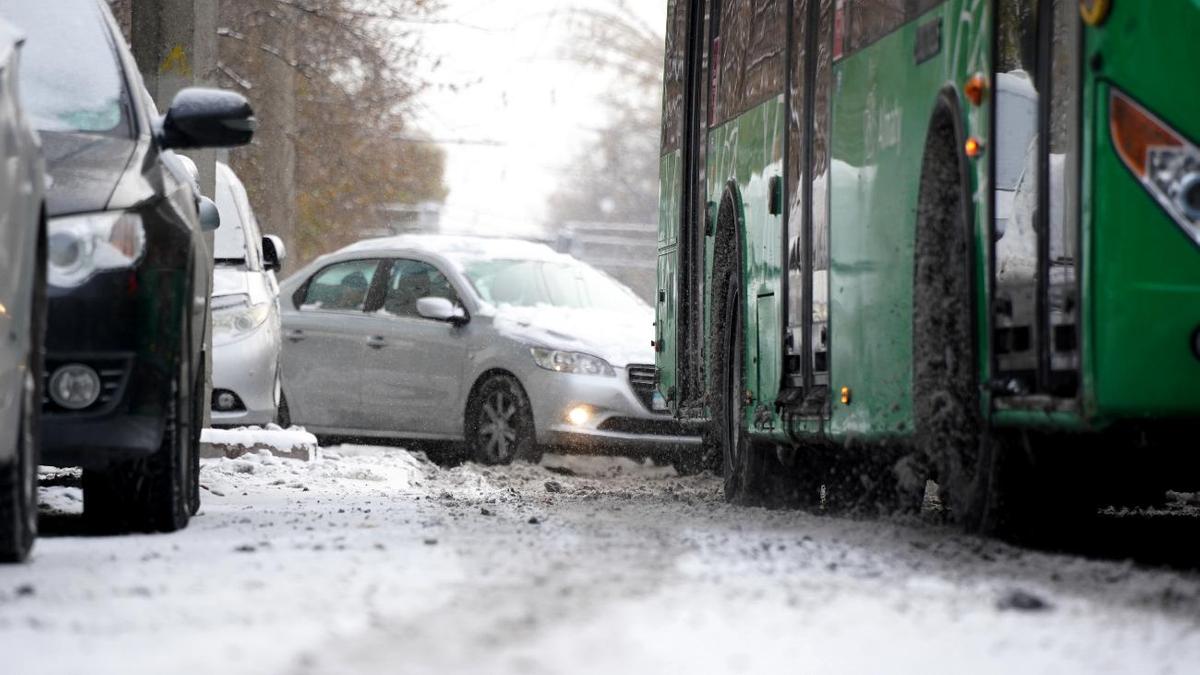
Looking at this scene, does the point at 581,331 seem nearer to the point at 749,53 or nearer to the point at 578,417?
the point at 578,417

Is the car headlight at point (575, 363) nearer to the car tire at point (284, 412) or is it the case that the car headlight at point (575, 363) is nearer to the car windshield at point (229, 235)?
the car windshield at point (229, 235)

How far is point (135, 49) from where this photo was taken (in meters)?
14.0

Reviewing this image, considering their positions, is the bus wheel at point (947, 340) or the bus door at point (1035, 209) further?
the bus wheel at point (947, 340)

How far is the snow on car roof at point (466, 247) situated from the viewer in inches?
709

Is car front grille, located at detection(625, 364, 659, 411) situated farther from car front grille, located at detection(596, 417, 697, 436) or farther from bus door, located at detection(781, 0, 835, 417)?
bus door, located at detection(781, 0, 835, 417)

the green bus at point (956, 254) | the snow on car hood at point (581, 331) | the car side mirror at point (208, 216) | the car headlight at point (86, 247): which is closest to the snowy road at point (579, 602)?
the green bus at point (956, 254)

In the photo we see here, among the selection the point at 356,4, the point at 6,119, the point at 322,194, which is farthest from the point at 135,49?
the point at 322,194

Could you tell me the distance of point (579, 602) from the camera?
17.2ft

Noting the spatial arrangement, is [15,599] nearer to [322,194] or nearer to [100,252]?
[100,252]

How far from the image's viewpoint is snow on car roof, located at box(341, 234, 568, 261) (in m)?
18.0

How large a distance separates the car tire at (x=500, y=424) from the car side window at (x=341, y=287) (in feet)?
6.25

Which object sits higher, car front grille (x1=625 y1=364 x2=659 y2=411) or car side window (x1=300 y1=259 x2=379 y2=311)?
car side window (x1=300 y1=259 x2=379 y2=311)

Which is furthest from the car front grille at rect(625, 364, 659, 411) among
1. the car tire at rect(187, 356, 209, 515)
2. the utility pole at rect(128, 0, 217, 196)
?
the car tire at rect(187, 356, 209, 515)

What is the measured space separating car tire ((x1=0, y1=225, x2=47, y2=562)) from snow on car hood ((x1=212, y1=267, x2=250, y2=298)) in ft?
31.6
